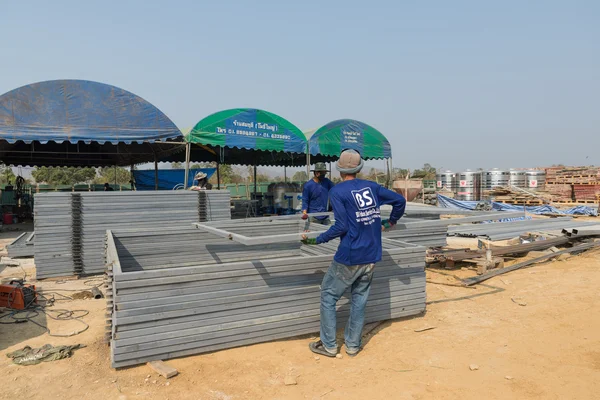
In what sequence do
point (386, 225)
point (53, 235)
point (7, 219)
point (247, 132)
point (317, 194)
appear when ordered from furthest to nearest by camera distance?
1. point (7, 219)
2. point (247, 132)
3. point (53, 235)
4. point (317, 194)
5. point (386, 225)

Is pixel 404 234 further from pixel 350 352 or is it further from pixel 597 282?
pixel 350 352

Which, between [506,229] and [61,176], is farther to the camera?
[61,176]

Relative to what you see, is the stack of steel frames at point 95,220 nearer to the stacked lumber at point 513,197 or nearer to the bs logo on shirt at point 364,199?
the bs logo on shirt at point 364,199

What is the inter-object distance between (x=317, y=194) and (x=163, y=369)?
14.2 feet

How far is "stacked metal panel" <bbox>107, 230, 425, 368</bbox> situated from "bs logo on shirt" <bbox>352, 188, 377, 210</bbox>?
0.76m

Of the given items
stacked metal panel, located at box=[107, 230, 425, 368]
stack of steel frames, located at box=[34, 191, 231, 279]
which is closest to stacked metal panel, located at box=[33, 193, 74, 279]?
stack of steel frames, located at box=[34, 191, 231, 279]

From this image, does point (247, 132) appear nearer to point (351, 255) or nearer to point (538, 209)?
point (351, 255)

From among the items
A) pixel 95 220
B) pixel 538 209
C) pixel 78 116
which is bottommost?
pixel 538 209

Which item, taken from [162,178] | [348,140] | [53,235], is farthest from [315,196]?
[162,178]

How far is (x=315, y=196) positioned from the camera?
708 cm

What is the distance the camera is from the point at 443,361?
11.6 ft

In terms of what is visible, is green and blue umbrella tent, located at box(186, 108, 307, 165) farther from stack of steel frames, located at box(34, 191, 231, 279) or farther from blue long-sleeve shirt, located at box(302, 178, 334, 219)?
blue long-sleeve shirt, located at box(302, 178, 334, 219)

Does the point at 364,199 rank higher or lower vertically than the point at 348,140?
lower

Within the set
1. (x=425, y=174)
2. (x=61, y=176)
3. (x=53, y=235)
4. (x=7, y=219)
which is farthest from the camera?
(x=61, y=176)
